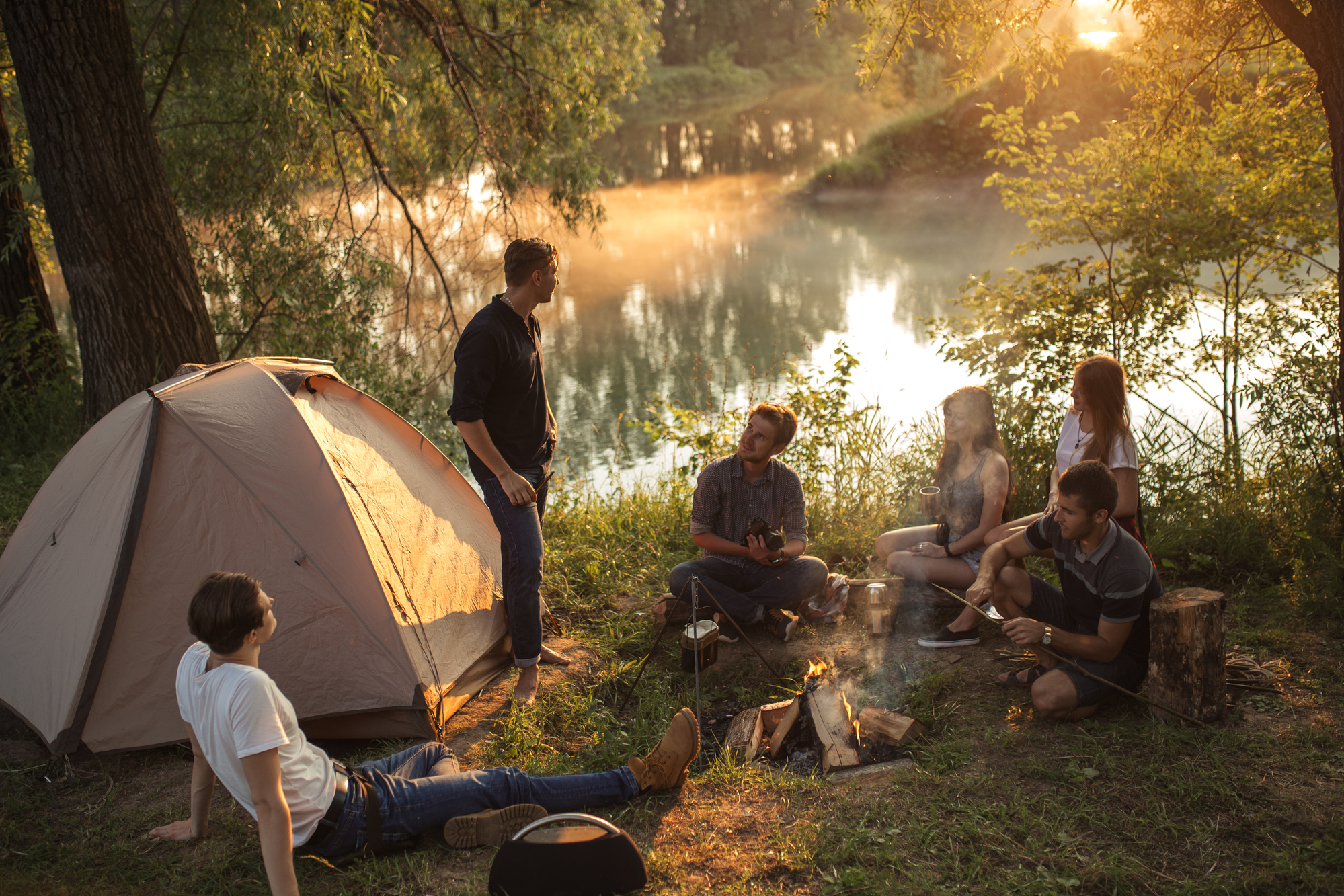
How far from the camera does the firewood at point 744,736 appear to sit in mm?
3398

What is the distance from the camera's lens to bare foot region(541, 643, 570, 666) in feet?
13.5

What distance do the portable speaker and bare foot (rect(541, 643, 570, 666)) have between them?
158 centimetres

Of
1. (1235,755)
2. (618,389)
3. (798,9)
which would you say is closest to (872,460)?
(1235,755)

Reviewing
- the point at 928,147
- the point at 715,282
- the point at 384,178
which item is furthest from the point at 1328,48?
the point at 928,147

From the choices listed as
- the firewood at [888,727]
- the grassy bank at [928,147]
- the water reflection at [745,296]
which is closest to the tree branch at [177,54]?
the water reflection at [745,296]

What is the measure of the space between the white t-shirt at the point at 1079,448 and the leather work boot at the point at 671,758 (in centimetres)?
200

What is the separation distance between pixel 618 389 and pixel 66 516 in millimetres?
7888

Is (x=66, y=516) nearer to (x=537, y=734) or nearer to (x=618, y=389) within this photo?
(x=537, y=734)

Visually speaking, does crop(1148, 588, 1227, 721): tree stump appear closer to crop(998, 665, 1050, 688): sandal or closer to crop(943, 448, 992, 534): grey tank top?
crop(998, 665, 1050, 688): sandal

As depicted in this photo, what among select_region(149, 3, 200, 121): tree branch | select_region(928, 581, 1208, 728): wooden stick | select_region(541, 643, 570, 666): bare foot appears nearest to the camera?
select_region(928, 581, 1208, 728): wooden stick

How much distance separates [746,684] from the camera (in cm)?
404

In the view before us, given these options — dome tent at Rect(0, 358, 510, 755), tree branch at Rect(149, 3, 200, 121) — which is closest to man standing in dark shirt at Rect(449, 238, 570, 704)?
dome tent at Rect(0, 358, 510, 755)

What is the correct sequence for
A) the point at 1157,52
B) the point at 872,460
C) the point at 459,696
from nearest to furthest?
1. the point at 459,696
2. the point at 1157,52
3. the point at 872,460

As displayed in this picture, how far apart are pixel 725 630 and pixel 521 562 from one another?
47.8 inches
